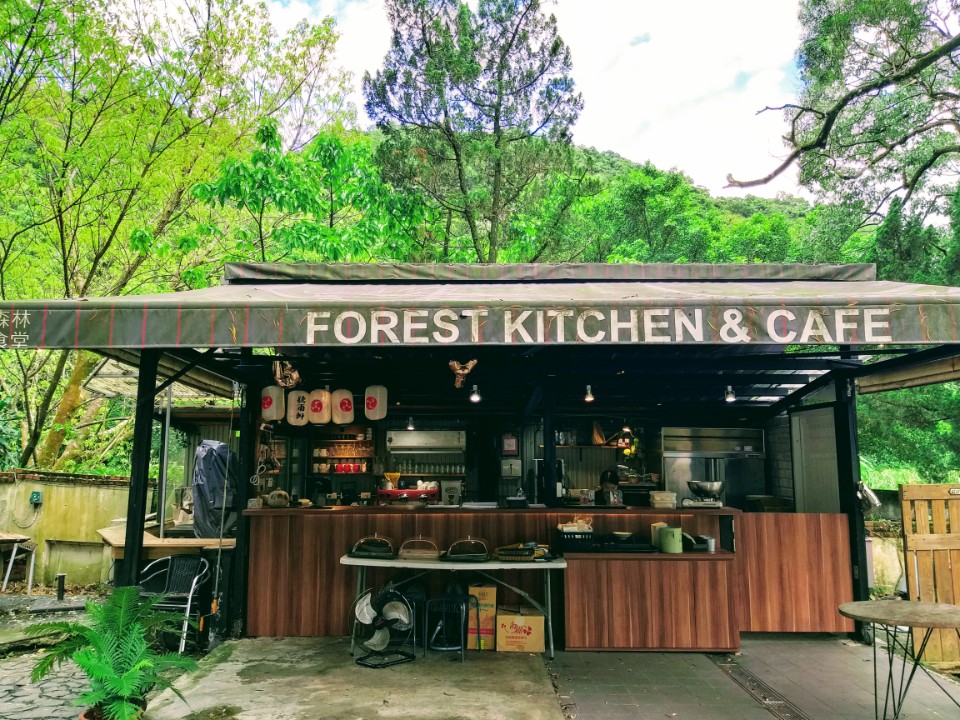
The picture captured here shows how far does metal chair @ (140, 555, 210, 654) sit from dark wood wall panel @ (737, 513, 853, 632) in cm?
543

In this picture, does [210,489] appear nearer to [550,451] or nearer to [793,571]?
[550,451]

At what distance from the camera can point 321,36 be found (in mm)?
12289

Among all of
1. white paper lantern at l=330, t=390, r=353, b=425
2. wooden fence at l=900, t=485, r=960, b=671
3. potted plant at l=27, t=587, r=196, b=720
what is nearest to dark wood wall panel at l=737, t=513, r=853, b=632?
wooden fence at l=900, t=485, r=960, b=671

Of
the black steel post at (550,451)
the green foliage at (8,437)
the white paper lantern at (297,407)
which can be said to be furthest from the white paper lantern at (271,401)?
the green foliage at (8,437)

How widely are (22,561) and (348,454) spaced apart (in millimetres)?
5187

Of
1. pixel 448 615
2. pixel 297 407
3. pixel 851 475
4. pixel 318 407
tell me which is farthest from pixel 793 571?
pixel 297 407

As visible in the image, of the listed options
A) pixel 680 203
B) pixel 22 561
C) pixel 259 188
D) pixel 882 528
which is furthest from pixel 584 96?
pixel 22 561

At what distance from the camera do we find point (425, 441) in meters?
12.3

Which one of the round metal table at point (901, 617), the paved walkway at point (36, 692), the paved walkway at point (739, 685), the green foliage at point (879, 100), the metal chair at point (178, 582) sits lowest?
the paved walkway at point (36, 692)

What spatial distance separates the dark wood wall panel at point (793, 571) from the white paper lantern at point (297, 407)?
4.85 m

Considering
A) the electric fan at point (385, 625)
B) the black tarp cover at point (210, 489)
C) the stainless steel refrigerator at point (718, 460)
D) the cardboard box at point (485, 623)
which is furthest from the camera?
A: the stainless steel refrigerator at point (718, 460)

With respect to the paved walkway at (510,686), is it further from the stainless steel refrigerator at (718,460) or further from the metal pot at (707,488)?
the stainless steel refrigerator at (718,460)

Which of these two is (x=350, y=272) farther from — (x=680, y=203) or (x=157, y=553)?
(x=680, y=203)

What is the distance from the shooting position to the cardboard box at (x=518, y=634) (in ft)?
19.4
